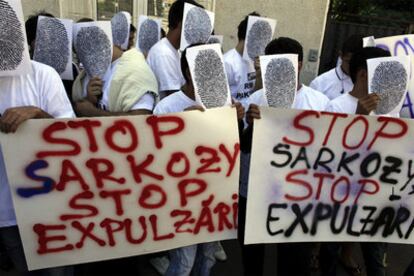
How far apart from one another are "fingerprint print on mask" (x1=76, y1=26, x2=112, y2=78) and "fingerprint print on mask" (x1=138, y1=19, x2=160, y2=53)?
1.30m

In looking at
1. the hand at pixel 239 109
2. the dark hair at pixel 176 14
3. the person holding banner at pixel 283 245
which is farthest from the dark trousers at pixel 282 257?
the dark hair at pixel 176 14

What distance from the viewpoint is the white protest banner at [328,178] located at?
6.32 feet

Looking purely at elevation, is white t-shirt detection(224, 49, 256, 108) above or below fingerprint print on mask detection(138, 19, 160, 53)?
below

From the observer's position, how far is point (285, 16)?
605 centimetres

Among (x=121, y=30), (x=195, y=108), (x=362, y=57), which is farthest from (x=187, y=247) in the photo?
(x=121, y=30)

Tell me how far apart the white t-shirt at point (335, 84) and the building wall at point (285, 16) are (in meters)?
3.21

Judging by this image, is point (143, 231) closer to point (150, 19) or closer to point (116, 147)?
point (116, 147)

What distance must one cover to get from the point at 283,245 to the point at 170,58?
4.73 feet

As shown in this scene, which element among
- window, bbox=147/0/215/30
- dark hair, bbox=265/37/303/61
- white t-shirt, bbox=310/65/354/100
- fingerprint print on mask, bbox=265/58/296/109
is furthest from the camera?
window, bbox=147/0/215/30

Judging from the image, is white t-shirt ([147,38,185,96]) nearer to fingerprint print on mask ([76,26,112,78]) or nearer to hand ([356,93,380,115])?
fingerprint print on mask ([76,26,112,78])

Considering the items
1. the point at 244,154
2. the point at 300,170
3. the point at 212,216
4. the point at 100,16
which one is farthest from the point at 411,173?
the point at 100,16

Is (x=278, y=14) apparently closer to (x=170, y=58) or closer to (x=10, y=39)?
(x=170, y=58)

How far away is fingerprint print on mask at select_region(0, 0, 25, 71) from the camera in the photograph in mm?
1489

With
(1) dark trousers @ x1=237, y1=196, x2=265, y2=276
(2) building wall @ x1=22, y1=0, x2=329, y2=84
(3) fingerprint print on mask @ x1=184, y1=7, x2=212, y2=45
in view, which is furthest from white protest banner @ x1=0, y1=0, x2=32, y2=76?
(2) building wall @ x1=22, y1=0, x2=329, y2=84
